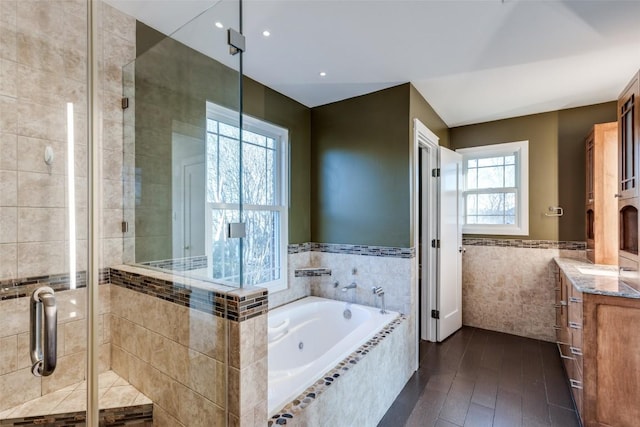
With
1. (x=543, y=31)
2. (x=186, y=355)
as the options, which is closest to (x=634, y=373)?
(x=543, y=31)

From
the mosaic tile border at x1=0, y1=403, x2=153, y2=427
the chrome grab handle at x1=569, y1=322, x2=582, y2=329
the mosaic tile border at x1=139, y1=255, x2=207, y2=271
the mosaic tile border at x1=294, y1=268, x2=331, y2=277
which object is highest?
the mosaic tile border at x1=139, y1=255, x2=207, y2=271

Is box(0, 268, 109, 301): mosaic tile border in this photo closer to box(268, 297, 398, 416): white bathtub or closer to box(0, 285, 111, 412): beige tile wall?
box(0, 285, 111, 412): beige tile wall

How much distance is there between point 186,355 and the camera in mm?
1312

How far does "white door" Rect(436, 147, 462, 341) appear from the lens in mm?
3086

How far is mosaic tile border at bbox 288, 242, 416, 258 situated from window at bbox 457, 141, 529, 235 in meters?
1.52

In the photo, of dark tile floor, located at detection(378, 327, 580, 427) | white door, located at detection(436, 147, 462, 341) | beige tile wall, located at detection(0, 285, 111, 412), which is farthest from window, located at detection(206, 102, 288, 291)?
white door, located at detection(436, 147, 462, 341)

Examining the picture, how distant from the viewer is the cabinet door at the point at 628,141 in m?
1.85

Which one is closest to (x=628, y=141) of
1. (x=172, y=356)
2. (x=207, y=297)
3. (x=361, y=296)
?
(x=361, y=296)

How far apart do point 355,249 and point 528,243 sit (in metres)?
1.98

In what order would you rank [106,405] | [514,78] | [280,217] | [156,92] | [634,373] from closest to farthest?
[106,405], [634,373], [156,92], [514,78], [280,217]

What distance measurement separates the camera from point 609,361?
1.70 meters

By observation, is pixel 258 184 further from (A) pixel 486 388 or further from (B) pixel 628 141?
(B) pixel 628 141

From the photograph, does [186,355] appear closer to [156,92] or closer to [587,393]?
[156,92]

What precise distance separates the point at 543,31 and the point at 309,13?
145 centimetres
